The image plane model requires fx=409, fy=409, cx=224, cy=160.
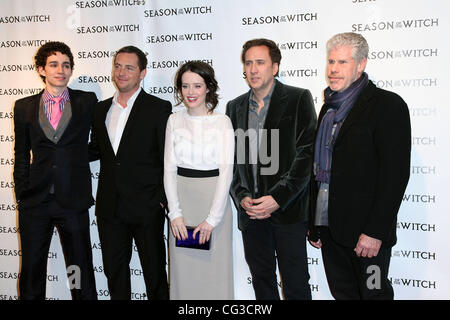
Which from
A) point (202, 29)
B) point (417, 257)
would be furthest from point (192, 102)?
point (417, 257)

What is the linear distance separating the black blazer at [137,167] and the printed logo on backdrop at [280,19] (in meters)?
1.08

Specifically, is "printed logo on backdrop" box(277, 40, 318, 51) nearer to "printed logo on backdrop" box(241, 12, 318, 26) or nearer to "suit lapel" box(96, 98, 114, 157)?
"printed logo on backdrop" box(241, 12, 318, 26)

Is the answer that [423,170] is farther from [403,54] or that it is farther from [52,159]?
[52,159]

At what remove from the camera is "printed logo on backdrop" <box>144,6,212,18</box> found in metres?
3.39

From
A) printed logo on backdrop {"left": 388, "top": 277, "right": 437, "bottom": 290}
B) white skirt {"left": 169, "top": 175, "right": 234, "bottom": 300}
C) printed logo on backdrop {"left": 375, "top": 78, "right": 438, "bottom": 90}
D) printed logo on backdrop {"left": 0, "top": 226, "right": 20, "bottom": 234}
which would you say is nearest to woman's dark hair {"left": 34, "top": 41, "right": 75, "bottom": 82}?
white skirt {"left": 169, "top": 175, "right": 234, "bottom": 300}

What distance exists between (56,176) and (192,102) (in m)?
1.15

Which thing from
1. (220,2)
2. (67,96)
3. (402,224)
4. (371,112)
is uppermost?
(220,2)

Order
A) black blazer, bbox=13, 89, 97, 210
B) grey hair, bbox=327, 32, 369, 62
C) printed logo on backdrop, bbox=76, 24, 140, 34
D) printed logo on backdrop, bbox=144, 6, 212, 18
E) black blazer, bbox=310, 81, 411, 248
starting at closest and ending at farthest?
1. black blazer, bbox=310, 81, 411, 248
2. grey hair, bbox=327, 32, 369, 62
3. black blazer, bbox=13, 89, 97, 210
4. printed logo on backdrop, bbox=144, 6, 212, 18
5. printed logo on backdrop, bbox=76, 24, 140, 34

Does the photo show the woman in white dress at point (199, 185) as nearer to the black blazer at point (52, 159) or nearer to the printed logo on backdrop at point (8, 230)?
the black blazer at point (52, 159)

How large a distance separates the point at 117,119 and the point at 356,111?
1.64 m

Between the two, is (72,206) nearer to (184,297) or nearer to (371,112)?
(184,297)

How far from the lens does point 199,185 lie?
2.61m

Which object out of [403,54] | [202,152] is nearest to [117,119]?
[202,152]
